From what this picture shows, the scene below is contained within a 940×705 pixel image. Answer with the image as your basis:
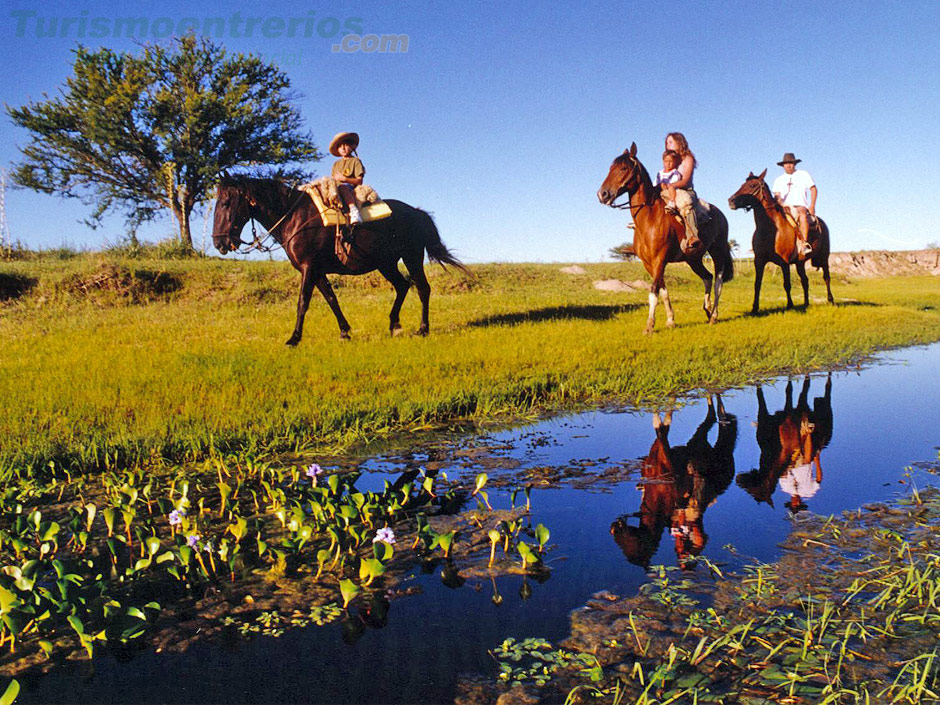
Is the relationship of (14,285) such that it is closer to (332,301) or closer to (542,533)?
(332,301)

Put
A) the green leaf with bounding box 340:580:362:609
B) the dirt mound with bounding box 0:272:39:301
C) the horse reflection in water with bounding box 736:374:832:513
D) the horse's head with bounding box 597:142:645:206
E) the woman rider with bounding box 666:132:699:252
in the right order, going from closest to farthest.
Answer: the green leaf with bounding box 340:580:362:609, the horse reflection in water with bounding box 736:374:832:513, the horse's head with bounding box 597:142:645:206, the woman rider with bounding box 666:132:699:252, the dirt mound with bounding box 0:272:39:301

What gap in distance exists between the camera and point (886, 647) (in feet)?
8.14

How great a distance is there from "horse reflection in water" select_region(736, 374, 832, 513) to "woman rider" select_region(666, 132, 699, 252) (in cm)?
492

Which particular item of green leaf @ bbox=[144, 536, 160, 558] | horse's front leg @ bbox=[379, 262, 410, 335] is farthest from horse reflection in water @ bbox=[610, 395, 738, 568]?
horse's front leg @ bbox=[379, 262, 410, 335]

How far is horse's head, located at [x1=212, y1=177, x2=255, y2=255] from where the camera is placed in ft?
31.3

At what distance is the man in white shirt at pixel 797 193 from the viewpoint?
16.0m

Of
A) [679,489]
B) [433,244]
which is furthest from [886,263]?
[679,489]

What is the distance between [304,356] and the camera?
8.77m

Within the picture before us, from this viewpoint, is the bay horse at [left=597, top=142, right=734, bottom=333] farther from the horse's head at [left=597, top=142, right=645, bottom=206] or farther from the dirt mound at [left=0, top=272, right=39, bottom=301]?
the dirt mound at [left=0, top=272, right=39, bottom=301]

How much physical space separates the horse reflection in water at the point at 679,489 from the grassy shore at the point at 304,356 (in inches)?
64.7

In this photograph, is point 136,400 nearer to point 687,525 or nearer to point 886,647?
point 687,525

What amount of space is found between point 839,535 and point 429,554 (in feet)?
6.91

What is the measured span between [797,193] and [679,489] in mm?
14268

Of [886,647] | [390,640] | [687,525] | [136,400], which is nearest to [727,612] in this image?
[886,647]
